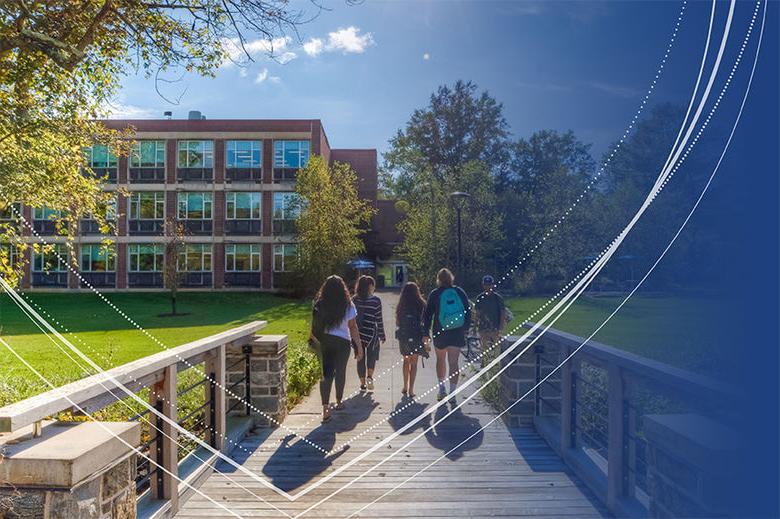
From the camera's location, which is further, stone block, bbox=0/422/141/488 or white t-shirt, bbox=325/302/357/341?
white t-shirt, bbox=325/302/357/341

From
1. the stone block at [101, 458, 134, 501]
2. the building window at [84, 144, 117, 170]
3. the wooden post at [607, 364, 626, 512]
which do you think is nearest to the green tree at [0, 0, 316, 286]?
the building window at [84, 144, 117, 170]

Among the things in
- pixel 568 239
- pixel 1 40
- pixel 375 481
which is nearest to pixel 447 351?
pixel 375 481

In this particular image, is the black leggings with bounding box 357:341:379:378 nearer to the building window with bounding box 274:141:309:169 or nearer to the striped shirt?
the striped shirt

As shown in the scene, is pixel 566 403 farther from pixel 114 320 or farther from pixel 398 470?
pixel 114 320

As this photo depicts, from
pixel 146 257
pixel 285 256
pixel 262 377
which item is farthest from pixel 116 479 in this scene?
pixel 262 377

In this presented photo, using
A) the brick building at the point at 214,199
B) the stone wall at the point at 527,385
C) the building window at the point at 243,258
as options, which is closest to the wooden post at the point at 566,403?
the stone wall at the point at 527,385
